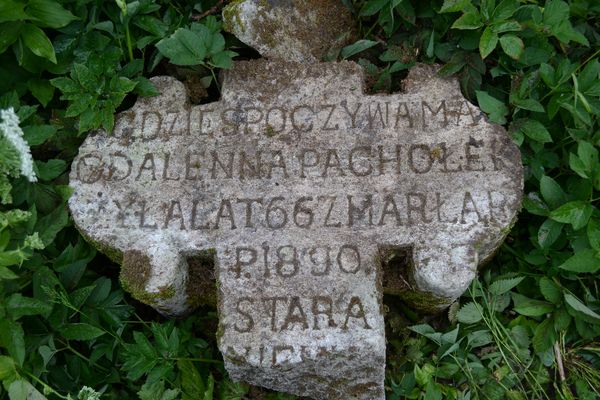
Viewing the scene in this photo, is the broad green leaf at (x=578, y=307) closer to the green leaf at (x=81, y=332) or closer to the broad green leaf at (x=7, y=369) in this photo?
the green leaf at (x=81, y=332)

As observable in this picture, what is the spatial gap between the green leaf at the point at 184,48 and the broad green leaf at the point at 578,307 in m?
1.94

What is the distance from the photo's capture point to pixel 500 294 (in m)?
2.90

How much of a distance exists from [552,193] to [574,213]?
161 millimetres

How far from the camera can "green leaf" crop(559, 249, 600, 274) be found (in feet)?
8.62

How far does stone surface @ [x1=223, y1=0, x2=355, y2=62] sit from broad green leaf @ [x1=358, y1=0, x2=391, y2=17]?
133 millimetres

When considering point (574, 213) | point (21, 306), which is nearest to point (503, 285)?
point (574, 213)

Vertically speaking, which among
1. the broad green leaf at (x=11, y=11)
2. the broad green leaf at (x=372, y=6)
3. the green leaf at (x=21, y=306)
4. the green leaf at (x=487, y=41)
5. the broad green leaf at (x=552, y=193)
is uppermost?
the broad green leaf at (x=11, y=11)

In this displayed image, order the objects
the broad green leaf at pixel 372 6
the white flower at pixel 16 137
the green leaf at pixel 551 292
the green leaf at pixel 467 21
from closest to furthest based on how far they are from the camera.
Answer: the white flower at pixel 16 137 → the green leaf at pixel 467 21 → the green leaf at pixel 551 292 → the broad green leaf at pixel 372 6

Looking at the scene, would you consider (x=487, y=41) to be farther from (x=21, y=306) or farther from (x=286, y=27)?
(x=21, y=306)

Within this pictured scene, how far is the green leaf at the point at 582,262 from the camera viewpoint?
2.63 metres

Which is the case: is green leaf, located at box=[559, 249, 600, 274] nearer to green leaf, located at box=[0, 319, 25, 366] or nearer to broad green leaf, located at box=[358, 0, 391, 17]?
broad green leaf, located at box=[358, 0, 391, 17]

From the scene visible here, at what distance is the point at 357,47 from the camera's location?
9.86ft

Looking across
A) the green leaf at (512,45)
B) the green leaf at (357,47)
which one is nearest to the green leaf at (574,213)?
the green leaf at (512,45)

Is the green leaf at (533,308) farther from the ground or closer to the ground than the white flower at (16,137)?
closer to the ground
